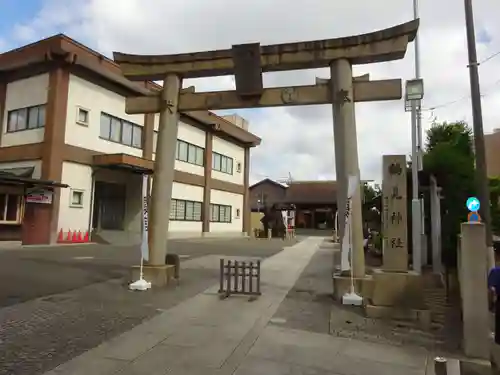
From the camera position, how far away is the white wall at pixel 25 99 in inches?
894

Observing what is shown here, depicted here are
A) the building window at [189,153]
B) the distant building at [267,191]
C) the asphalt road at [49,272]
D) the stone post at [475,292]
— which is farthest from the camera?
the distant building at [267,191]

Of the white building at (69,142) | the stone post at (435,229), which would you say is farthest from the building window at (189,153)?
the stone post at (435,229)

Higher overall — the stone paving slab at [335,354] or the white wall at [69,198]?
the white wall at [69,198]

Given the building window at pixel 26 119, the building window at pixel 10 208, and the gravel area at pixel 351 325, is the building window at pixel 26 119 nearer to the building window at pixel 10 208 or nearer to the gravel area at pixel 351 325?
the building window at pixel 10 208

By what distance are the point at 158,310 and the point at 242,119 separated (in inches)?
1534

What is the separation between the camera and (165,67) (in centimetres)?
1091

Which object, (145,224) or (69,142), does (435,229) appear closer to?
(145,224)

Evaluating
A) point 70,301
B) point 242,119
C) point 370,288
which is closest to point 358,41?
point 370,288

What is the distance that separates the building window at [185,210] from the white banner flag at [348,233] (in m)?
22.7

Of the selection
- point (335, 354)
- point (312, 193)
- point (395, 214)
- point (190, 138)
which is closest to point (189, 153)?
point (190, 138)

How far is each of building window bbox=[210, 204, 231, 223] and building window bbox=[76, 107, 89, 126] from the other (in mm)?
15453

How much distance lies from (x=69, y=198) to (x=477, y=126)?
19.9 metres

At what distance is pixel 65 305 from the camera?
27.1ft

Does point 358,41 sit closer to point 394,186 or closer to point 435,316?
point 394,186
